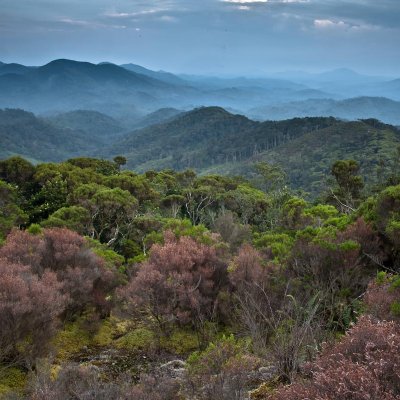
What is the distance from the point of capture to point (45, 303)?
12.3 metres

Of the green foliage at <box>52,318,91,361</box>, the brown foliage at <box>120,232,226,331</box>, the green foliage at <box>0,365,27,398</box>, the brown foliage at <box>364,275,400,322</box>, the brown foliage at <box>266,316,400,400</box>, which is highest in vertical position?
the brown foliage at <box>266,316,400,400</box>

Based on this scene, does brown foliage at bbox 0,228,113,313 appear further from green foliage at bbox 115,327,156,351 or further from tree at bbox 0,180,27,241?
tree at bbox 0,180,27,241

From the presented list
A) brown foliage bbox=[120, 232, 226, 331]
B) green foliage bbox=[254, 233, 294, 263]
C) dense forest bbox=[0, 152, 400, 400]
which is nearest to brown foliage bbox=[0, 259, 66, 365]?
dense forest bbox=[0, 152, 400, 400]

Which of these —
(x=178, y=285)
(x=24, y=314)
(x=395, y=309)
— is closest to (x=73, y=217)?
(x=178, y=285)

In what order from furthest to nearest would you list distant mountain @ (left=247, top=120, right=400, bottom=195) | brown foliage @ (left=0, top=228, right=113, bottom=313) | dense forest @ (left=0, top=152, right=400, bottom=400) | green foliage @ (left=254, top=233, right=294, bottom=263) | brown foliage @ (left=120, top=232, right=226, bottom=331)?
1. distant mountain @ (left=247, top=120, right=400, bottom=195)
2. green foliage @ (left=254, top=233, right=294, bottom=263)
3. brown foliage @ (left=0, top=228, right=113, bottom=313)
4. brown foliage @ (left=120, top=232, right=226, bottom=331)
5. dense forest @ (left=0, top=152, right=400, bottom=400)

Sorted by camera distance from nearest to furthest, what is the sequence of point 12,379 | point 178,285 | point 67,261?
1. point 12,379
2. point 178,285
3. point 67,261

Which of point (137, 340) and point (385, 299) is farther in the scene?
point (137, 340)

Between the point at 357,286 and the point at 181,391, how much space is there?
6.37m

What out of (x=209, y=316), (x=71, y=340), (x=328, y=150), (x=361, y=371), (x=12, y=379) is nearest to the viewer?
(x=361, y=371)

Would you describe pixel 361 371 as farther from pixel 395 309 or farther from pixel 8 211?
pixel 8 211

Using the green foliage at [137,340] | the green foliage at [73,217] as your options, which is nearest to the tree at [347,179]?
the green foliage at [73,217]

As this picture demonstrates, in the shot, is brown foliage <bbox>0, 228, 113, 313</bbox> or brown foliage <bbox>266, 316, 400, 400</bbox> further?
brown foliage <bbox>0, 228, 113, 313</bbox>

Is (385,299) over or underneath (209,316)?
over

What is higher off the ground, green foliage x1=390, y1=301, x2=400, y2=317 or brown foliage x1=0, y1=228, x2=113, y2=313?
green foliage x1=390, y1=301, x2=400, y2=317
